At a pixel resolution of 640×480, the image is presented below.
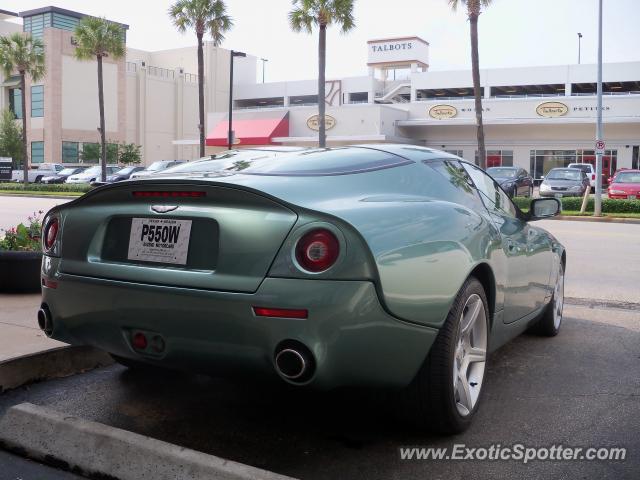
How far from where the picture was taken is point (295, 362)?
2830mm

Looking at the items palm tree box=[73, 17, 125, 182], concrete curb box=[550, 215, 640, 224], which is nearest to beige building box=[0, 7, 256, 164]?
palm tree box=[73, 17, 125, 182]

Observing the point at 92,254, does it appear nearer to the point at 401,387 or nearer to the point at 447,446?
the point at 401,387

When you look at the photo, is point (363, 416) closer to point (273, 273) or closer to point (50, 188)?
point (273, 273)

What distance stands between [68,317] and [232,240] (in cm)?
104

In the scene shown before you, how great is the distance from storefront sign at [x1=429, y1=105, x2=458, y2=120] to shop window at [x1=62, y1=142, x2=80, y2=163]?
3431 centimetres

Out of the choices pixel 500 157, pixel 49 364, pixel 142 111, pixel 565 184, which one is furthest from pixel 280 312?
pixel 142 111

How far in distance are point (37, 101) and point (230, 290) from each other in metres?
69.4

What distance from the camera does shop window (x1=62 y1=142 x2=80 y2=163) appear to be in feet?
213

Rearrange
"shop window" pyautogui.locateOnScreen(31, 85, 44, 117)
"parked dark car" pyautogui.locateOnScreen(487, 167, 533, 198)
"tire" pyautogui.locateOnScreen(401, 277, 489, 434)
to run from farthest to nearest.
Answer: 1. "shop window" pyautogui.locateOnScreen(31, 85, 44, 117)
2. "parked dark car" pyautogui.locateOnScreen(487, 167, 533, 198)
3. "tire" pyautogui.locateOnScreen(401, 277, 489, 434)

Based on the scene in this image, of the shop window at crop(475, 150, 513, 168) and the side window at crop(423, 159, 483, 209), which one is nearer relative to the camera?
the side window at crop(423, 159, 483, 209)

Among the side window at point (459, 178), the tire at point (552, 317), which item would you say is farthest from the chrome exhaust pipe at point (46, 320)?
the tire at point (552, 317)

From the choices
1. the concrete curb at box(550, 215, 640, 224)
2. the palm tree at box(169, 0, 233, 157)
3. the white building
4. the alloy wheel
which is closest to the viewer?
the alloy wheel

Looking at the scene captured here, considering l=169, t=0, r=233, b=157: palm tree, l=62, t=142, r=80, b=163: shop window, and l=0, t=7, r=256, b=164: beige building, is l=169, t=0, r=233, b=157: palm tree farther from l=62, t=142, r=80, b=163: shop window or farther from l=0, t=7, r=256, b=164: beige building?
l=62, t=142, r=80, b=163: shop window

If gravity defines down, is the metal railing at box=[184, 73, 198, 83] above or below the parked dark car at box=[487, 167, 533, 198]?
above
